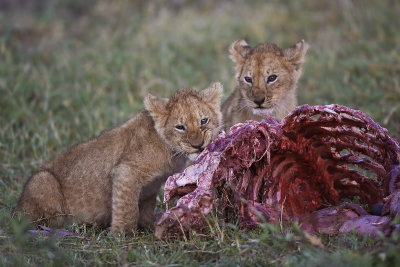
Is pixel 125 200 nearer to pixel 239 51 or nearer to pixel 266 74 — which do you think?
pixel 266 74

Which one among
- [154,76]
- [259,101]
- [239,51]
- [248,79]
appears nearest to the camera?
[259,101]

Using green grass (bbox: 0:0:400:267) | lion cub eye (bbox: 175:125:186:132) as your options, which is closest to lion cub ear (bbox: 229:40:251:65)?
green grass (bbox: 0:0:400:267)

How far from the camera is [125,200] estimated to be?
15.5 ft

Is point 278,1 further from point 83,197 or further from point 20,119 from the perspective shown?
point 83,197

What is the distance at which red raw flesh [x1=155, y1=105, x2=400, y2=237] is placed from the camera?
13.2 feet

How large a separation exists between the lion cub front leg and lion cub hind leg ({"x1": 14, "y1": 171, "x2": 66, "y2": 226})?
625 mm

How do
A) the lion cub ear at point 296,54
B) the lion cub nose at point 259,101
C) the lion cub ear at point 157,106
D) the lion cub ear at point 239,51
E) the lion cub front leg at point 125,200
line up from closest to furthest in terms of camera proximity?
1. the lion cub front leg at point 125,200
2. the lion cub ear at point 157,106
3. the lion cub nose at point 259,101
4. the lion cub ear at point 296,54
5. the lion cub ear at point 239,51

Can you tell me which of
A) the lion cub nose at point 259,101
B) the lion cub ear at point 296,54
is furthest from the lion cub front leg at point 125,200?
the lion cub ear at point 296,54

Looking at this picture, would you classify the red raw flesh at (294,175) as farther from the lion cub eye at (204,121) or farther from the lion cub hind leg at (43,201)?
the lion cub hind leg at (43,201)

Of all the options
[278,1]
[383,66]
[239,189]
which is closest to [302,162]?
[239,189]

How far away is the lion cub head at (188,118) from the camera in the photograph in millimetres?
4738

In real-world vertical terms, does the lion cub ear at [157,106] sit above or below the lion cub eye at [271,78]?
below

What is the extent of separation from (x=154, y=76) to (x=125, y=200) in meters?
4.81

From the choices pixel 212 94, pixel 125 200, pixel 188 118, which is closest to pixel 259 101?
pixel 212 94
